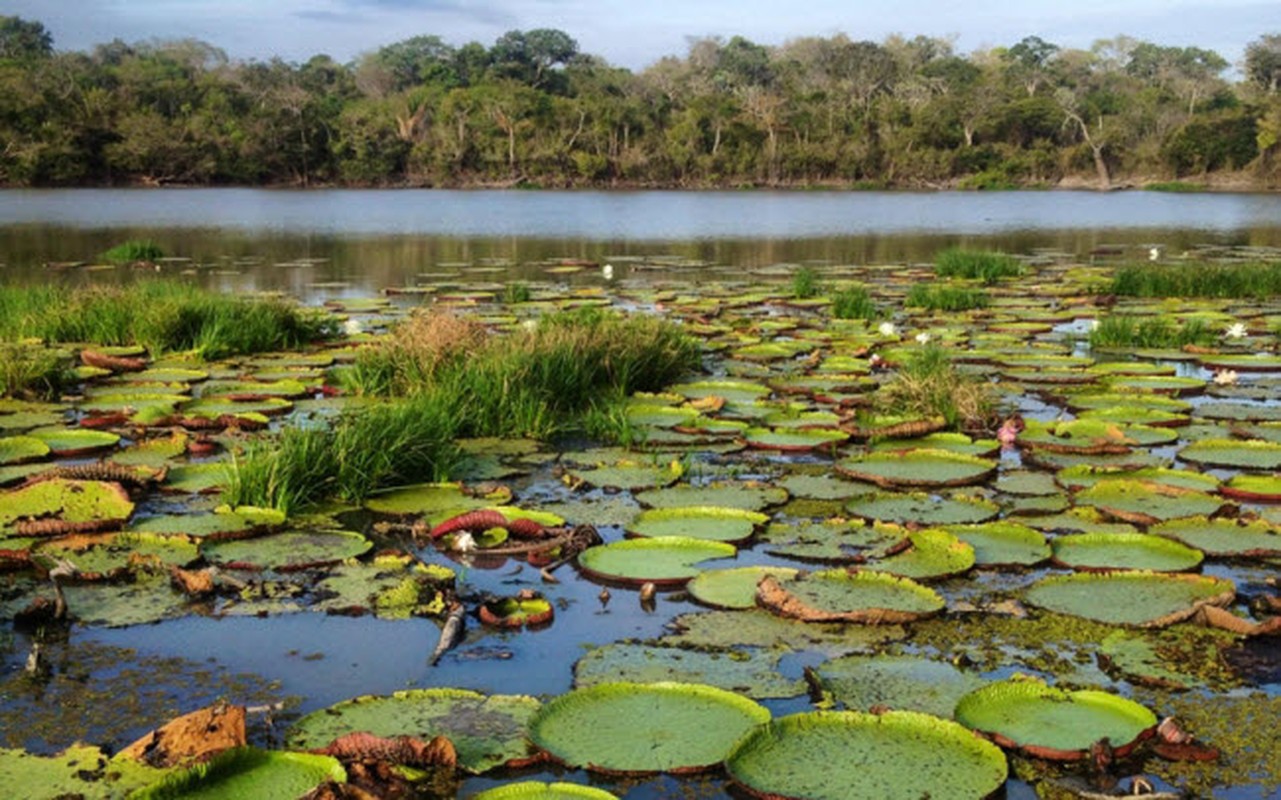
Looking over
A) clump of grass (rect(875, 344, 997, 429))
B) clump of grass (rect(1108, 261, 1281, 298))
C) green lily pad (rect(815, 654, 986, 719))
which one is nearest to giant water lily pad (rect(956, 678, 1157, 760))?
green lily pad (rect(815, 654, 986, 719))

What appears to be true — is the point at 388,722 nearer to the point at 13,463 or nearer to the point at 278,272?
the point at 13,463

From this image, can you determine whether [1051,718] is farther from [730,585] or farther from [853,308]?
[853,308]

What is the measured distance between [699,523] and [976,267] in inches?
370

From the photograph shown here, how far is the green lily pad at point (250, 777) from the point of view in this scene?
2236 mm

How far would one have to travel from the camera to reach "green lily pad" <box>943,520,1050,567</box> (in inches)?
145

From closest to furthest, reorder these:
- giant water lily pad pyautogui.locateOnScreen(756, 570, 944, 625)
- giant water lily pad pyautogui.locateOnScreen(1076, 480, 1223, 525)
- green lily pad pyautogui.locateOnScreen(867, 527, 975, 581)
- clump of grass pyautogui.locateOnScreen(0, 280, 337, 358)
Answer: giant water lily pad pyautogui.locateOnScreen(756, 570, 944, 625) < green lily pad pyautogui.locateOnScreen(867, 527, 975, 581) < giant water lily pad pyautogui.locateOnScreen(1076, 480, 1223, 525) < clump of grass pyautogui.locateOnScreen(0, 280, 337, 358)

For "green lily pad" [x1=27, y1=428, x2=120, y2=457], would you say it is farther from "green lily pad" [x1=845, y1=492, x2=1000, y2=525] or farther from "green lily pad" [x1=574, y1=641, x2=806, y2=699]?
"green lily pad" [x1=845, y1=492, x2=1000, y2=525]

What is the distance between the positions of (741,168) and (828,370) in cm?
4730

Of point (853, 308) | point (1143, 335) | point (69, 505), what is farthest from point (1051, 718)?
point (853, 308)

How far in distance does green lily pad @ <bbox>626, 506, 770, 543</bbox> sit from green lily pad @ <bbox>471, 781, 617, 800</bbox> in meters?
1.66

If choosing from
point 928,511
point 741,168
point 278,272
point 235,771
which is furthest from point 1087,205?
point 235,771

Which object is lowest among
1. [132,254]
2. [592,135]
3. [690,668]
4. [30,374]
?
[690,668]

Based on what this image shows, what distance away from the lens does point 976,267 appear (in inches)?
498

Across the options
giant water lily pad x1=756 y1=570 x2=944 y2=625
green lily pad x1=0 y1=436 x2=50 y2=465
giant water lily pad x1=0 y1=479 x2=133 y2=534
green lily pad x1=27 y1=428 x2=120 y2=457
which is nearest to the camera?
giant water lily pad x1=756 y1=570 x2=944 y2=625
